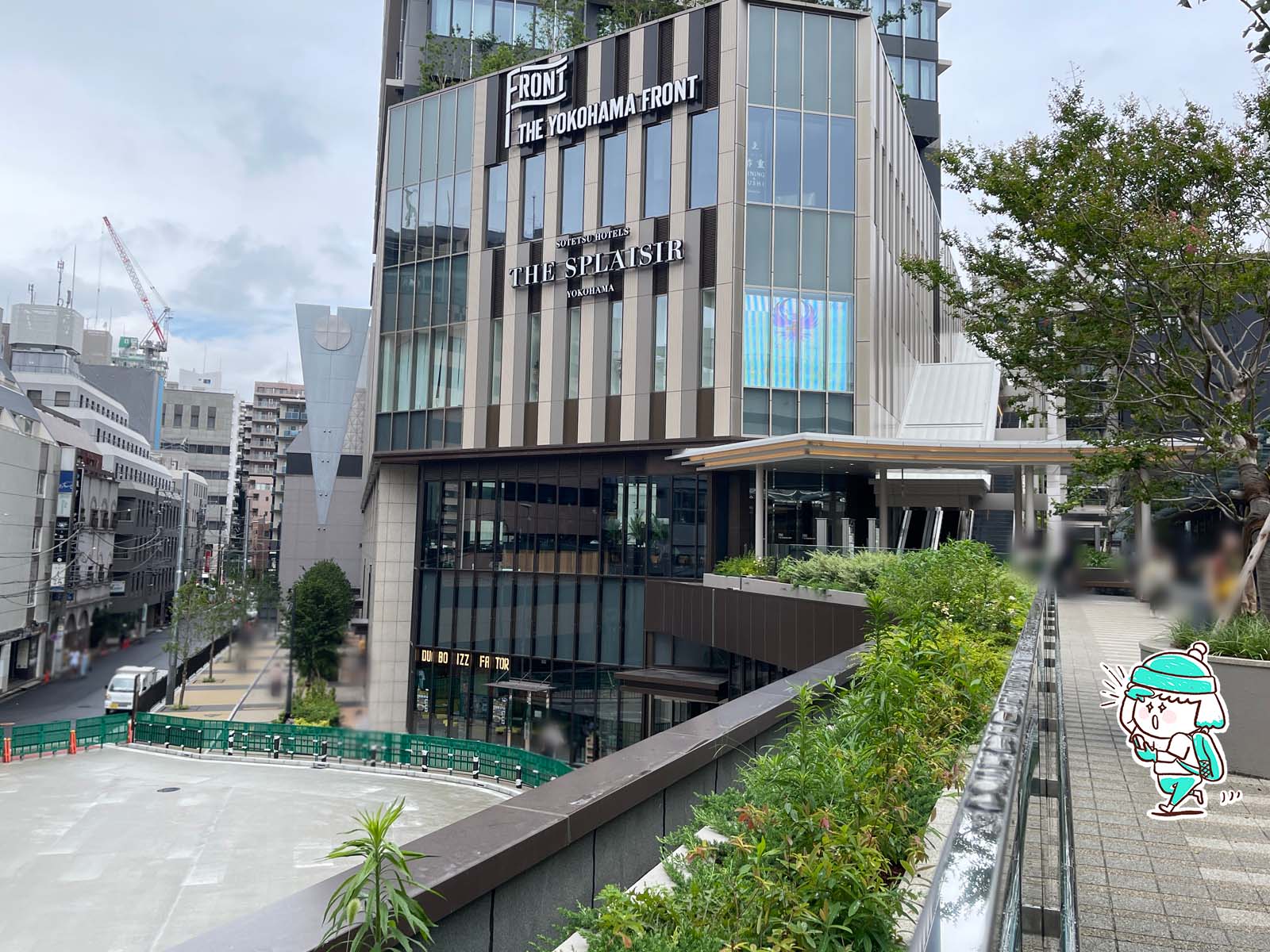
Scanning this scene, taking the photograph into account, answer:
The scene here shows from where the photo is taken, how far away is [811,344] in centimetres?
3156

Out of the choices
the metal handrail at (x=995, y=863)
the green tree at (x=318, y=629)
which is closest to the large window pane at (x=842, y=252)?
the metal handrail at (x=995, y=863)

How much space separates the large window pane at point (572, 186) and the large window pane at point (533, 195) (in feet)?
2.64

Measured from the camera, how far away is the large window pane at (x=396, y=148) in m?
40.8

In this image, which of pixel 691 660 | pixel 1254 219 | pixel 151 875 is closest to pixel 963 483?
pixel 691 660

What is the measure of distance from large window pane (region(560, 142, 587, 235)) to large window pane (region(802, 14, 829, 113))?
824cm

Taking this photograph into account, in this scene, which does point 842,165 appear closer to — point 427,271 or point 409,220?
point 427,271

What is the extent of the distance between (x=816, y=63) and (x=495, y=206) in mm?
13035

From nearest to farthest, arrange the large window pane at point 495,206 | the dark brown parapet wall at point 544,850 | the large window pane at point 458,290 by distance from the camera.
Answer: the dark brown parapet wall at point 544,850
the large window pane at point 495,206
the large window pane at point 458,290

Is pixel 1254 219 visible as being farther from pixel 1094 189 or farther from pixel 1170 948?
pixel 1170 948

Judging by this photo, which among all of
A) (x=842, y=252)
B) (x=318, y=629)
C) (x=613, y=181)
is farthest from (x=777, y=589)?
(x=318, y=629)

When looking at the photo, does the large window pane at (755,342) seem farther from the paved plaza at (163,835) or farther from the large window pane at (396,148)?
the large window pane at (396,148)

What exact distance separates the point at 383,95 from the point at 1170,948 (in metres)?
61.8

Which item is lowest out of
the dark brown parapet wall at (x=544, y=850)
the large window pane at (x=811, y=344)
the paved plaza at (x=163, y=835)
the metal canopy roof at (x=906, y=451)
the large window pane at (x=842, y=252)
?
the paved plaza at (x=163, y=835)

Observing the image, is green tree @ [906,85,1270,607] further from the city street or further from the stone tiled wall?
the city street
